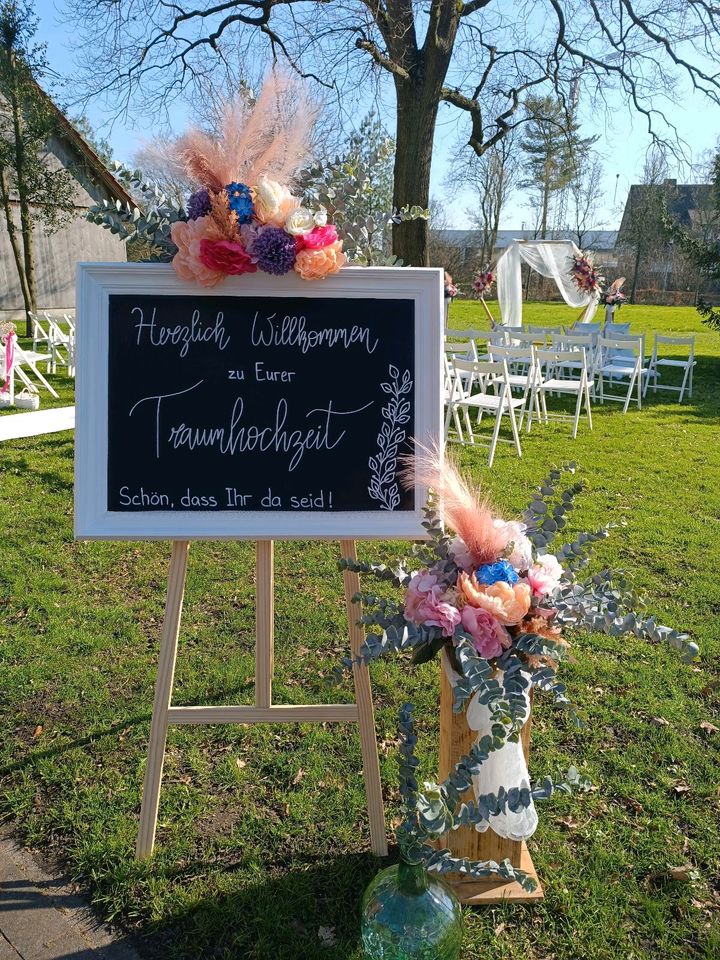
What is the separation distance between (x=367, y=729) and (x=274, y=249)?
147 centimetres

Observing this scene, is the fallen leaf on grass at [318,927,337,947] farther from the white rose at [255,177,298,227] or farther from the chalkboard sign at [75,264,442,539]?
the white rose at [255,177,298,227]

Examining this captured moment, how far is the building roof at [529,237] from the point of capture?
32.9 m

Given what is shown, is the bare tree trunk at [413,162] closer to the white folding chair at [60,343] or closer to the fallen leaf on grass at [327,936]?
the white folding chair at [60,343]

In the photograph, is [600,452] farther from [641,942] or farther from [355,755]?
[641,942]

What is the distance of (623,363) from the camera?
1181 centimetres

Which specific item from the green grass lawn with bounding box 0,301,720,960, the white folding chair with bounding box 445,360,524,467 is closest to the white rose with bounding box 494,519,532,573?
the green grass lawn with bounding box 0,301,720,960

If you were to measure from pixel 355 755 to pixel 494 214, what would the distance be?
3225 centimetres

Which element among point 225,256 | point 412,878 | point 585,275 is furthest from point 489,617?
point 585,275

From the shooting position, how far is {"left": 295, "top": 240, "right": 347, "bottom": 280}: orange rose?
82.0 inches

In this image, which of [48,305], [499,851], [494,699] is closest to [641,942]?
[499,851]

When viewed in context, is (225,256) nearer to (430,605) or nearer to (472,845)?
(430,605)

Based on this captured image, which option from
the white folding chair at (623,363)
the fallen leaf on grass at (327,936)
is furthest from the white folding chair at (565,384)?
the fallen leaf on grass at (327,936)

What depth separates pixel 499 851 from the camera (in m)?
2.23

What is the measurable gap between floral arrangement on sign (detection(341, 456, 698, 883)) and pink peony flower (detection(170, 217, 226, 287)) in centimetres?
81
